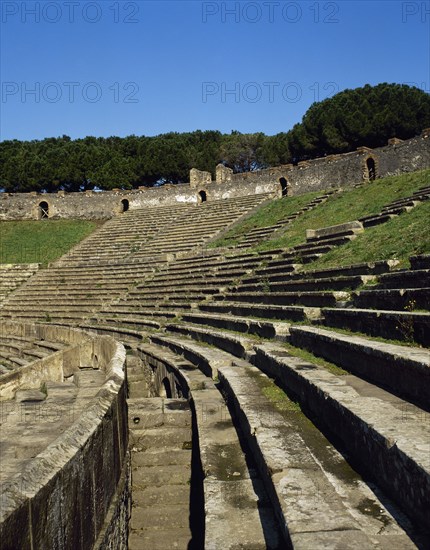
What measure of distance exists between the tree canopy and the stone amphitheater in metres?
33.4

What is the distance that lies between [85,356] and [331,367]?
20.9 ft

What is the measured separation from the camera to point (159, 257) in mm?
22750

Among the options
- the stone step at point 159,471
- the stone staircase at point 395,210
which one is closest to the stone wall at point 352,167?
the stone staircase at point 395,210

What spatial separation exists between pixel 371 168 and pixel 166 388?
20.7 m

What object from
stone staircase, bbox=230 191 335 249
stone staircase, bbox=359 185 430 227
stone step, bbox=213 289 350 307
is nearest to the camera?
stone step, bbox=213 289 350 307

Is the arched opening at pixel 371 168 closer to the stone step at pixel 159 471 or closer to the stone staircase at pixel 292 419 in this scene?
the stone staircase at pixel 292 419

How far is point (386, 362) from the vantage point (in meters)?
4.44

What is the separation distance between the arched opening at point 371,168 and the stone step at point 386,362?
71.0 ft

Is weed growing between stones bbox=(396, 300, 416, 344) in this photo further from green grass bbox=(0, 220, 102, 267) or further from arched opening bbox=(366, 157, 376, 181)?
green grass bbox=(0, 220, 102, 267)

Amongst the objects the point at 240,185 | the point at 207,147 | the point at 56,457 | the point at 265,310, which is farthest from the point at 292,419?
the point at 207,147

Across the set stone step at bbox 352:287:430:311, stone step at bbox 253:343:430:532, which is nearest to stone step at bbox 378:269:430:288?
stone step at bbox 352:287:430:311

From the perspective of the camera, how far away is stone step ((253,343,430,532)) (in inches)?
103

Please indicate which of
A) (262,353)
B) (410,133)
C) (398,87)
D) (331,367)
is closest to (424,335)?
(331,367)

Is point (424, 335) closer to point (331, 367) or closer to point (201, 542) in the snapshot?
point (331, 367)
